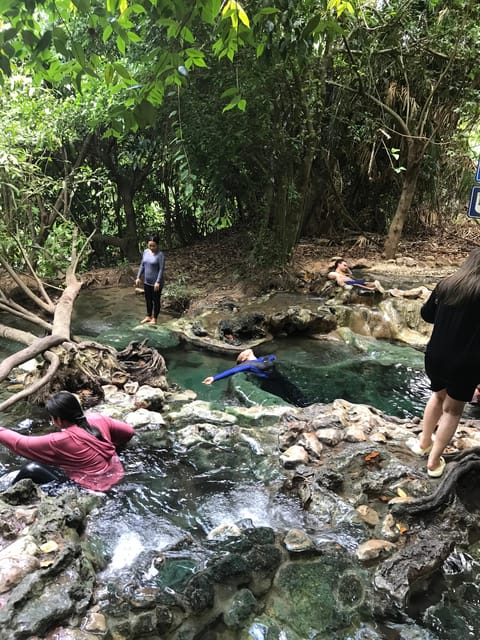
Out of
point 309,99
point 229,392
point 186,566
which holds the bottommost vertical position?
point 229,392

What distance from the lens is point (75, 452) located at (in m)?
3.43

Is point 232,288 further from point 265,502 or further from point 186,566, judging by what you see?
point 186,566

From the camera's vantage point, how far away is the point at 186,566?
2.64 m

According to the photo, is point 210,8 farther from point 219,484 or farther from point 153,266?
point 153,266

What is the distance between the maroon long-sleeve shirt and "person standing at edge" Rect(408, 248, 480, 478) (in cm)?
248

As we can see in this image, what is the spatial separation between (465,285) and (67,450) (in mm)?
2966

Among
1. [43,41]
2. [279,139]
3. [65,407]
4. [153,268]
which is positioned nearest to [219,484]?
[65,407]

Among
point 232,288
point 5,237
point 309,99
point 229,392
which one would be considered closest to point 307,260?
point 232,288

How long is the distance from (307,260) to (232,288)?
83.9 inches

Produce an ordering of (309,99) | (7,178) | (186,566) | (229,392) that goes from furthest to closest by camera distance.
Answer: (309,99) → (7,178) → (229,392) → (186,566)

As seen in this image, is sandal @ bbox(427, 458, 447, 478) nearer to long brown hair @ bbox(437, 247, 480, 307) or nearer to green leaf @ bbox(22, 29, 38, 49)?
long brown hair @ bbox(437, 247, 480, 307)

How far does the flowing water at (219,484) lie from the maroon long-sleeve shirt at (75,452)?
0.61 feet

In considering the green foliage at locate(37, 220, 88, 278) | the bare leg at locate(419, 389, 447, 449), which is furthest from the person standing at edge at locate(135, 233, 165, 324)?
the bare leg at locate(419, 389, 447, 449)

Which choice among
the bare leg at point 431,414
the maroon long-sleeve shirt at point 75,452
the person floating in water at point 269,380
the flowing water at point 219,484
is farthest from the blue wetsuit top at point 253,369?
the bare leg at point 431,414
